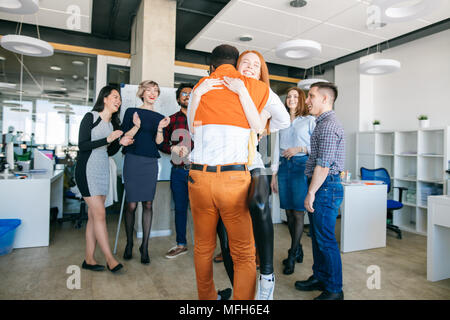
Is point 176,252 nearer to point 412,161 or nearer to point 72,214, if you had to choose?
point 72,214

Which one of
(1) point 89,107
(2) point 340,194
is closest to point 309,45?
(2) point 340,194

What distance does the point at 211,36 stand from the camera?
493 cm

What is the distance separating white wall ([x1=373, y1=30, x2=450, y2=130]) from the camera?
4.65 metres

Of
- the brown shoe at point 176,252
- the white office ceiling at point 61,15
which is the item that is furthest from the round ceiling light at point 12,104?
the brown shoe at point 176,252

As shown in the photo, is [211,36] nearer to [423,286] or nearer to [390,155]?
[390,155]

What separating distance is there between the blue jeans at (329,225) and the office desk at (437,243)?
1.09 meters

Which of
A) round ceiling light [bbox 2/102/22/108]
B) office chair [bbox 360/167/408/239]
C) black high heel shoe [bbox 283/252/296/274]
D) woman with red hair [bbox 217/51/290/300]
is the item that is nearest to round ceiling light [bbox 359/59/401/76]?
office chair [bbox 360/167/408/239]

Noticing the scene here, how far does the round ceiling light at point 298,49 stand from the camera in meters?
3.60

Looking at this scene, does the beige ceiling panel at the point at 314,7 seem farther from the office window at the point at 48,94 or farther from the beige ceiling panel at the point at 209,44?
the office window at the point at 48,94

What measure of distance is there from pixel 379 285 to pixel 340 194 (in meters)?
1.02

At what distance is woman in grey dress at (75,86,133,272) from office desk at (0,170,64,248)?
3.36 ft

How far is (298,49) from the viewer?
146 inches

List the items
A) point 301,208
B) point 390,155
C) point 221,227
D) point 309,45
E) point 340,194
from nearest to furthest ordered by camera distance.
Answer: point 221,227 → point 340,194 → point 301,208 → point 309,45 → point 390,155

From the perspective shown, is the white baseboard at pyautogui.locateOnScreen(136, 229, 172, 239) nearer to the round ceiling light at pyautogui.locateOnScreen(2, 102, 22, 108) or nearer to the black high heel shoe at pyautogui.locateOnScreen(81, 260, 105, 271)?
the black high heel shoe at pyautogui.locateOnScreen(81, 260, 105, 271)
